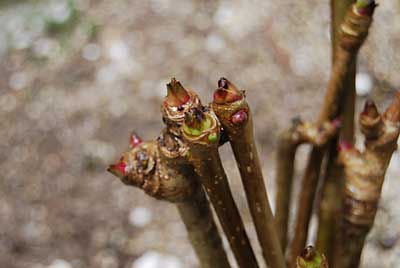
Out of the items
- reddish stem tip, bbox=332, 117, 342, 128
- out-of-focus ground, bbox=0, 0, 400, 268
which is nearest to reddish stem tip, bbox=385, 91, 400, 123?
reddish stem tip, bbox=332, 117, 342, 128

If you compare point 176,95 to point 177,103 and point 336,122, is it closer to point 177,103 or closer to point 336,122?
point 177,103

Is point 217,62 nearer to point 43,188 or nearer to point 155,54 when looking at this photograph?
point 155,54

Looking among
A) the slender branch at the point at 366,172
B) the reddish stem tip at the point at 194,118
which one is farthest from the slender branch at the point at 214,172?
the slender branch at the point at 366,172

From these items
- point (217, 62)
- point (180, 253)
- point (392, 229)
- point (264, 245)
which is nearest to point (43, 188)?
point (180, 253)

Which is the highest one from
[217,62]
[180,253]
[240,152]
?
[240,152]

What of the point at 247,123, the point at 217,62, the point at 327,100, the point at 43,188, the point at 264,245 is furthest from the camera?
the point at 217,62

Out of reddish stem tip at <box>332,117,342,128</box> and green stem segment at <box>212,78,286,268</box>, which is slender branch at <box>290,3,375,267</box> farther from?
green stem segment at <box>212,78,286,268</box>
